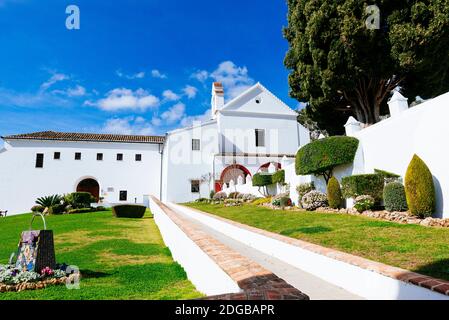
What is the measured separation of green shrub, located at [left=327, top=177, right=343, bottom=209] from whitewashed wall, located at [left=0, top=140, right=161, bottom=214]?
22.8 meters

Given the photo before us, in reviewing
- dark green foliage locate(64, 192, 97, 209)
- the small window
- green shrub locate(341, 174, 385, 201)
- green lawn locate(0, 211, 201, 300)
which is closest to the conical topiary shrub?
green shrub locate(341, 174, 385, 201)

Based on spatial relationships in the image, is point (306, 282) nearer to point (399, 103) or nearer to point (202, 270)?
point (202, 270)

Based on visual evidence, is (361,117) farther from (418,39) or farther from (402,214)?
(402,214)

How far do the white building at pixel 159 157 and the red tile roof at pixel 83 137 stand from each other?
0.28ft

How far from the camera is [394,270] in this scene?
12.8 ft

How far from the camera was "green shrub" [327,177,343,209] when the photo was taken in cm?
1144

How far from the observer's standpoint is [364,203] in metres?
9.65

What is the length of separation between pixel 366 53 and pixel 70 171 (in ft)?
93.3

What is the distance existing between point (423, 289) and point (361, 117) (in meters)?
16.2

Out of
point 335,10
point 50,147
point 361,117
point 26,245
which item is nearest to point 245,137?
point 361,117

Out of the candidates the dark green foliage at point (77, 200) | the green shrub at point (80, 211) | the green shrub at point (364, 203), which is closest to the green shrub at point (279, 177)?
the green shrub at point (364, 203)

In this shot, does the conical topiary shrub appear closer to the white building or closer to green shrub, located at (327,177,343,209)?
green shrub, located at (327,177,343,209)

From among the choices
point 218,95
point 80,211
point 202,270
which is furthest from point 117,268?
point 218,95
